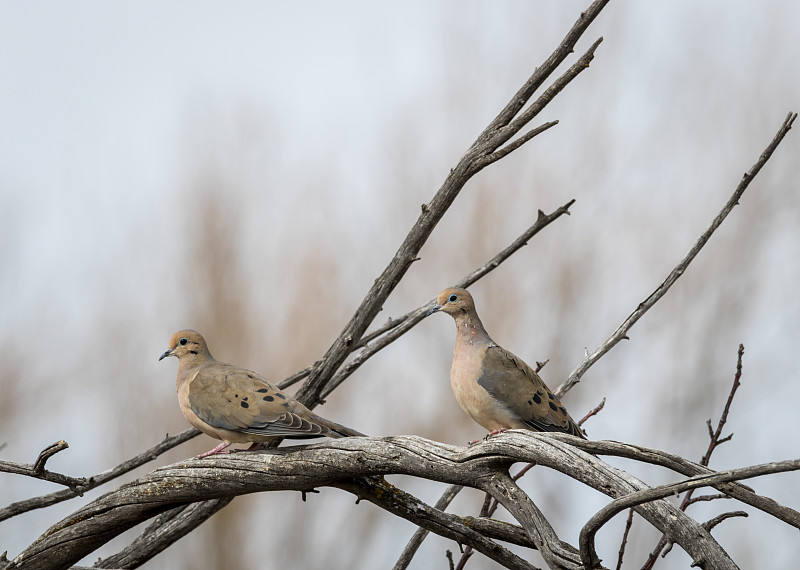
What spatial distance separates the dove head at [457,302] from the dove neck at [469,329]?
14 mm

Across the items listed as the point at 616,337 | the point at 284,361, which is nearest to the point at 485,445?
the point at 616,337

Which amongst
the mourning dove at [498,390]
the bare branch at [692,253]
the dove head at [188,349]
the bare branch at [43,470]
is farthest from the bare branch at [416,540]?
the bare branch at [43,470]

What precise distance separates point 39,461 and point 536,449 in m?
1.46

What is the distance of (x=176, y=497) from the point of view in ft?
9.06

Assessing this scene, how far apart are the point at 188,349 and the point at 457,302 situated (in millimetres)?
1080

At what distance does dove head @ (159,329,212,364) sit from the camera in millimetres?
3518

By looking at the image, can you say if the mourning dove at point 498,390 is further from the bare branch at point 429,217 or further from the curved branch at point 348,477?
the curved branch at point 348,477

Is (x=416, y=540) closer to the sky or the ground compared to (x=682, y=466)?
closer to the sky

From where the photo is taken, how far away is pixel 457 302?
3.66m

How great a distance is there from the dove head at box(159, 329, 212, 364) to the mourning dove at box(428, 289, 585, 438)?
99cm

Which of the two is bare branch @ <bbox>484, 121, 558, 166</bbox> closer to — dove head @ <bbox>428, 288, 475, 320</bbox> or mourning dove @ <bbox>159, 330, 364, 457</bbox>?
dove head @ <bbox>428, 288, 475, 320</bbox>


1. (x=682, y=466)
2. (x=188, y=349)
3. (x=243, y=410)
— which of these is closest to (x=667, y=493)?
(x=682, y=466)

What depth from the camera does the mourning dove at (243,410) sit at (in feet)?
9.54

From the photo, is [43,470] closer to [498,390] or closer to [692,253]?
[498,390]
